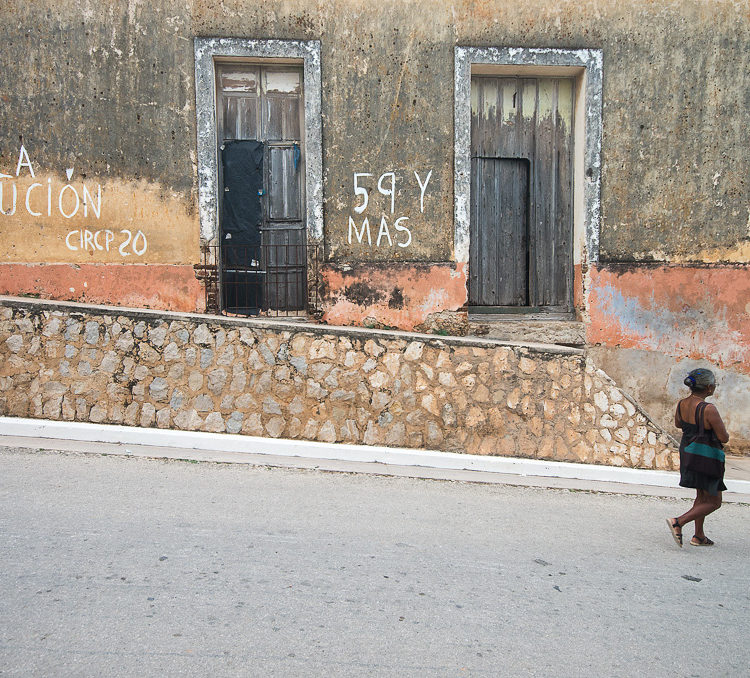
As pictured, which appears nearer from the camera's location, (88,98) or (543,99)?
(88,98)

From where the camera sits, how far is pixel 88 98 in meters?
8.03

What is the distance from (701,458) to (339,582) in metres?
2.82

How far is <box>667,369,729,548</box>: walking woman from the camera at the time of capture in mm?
4977

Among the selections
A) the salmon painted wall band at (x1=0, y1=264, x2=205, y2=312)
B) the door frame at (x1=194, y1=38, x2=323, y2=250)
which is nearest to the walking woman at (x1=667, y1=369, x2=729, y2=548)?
the door frame at (x1=194, y1=38, x2=323, y2=250)

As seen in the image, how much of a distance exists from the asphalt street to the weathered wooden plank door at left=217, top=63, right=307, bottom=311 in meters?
3.29

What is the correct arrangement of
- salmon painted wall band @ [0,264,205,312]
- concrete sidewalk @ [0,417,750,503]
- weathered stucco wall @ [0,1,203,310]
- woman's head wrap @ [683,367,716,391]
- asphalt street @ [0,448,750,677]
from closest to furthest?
asphalt street @ [0,448,750,677] < woman's head wrap @ [683,367,716,391] < concrete sidewalk @ [0,417,750,503] < weathered stucco wall @ [0,1,203,310] < salmon painted wall band @ [0,264,205,312]

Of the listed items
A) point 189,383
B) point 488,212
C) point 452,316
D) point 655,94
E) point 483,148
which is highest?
point 655,94

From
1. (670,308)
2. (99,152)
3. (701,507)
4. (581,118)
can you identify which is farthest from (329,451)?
(581,118)

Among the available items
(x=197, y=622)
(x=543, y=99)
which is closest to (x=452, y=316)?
(x=543, y=99)

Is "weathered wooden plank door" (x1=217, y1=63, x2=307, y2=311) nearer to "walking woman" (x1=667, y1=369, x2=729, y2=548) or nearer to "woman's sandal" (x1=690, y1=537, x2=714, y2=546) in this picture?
"walking woman" (x1=667, y1=369, x2=729, y2=548)

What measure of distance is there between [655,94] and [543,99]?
1326 millimetres

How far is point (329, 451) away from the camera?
6.91 m

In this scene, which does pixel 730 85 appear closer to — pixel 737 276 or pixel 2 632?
pixel 737 276

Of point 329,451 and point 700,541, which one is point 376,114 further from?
point 700,541
